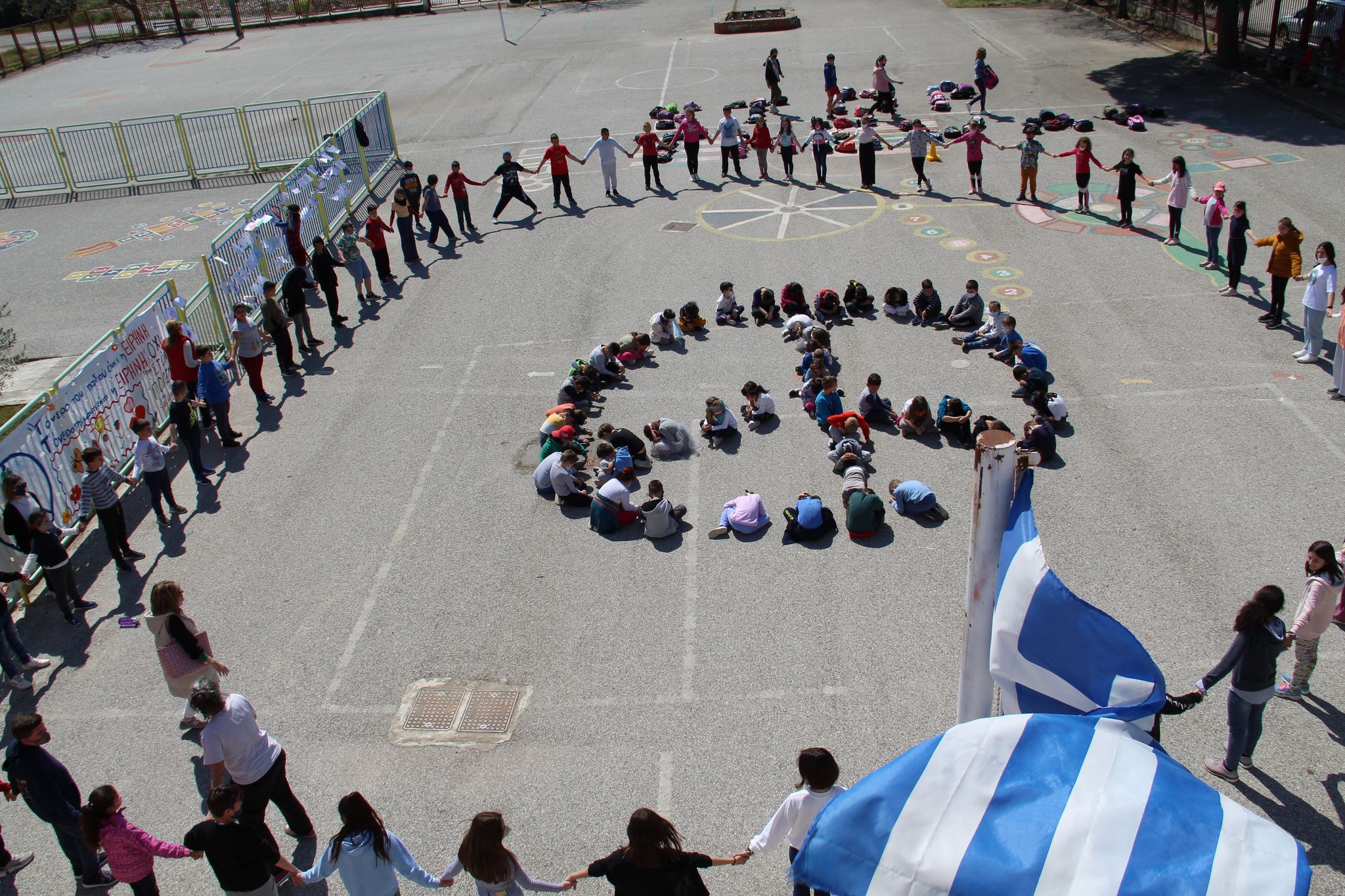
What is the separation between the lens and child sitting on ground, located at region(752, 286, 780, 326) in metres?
17.1

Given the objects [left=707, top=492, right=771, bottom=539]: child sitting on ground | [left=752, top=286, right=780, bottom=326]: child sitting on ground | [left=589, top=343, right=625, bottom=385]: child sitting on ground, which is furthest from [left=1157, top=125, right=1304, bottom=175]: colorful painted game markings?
[left=707, top=492, right=771, bottom=539]: child sitting on ground

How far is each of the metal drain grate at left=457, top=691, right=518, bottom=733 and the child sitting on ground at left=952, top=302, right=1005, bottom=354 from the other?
30.8ft

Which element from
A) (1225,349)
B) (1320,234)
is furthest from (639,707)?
(1320,234)

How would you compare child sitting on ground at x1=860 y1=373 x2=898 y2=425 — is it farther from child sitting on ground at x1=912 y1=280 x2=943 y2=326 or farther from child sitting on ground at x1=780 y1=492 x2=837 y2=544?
child sitting on ground at x1=912 y1=280 x2=943 y2=326

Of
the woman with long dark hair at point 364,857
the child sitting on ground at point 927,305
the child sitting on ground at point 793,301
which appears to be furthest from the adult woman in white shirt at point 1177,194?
the woman with long dark hair at point 364,857

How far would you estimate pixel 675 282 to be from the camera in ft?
61.9

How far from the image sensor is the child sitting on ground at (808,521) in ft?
37.1

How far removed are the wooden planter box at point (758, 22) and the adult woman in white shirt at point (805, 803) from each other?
3894cm

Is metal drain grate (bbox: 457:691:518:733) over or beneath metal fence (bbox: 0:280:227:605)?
beneath

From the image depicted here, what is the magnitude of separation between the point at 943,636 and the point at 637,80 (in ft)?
94.8

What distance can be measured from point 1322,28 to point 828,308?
67.2ft

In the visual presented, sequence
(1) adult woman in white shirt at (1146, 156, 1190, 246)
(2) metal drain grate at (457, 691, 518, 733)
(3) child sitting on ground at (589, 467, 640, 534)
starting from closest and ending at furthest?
(2) metal drain grate at (457, 691, 518, 733) → (3) child sitting on ground at (589, 467, 640, 534) → (1) adult woman in white shirt at (1146, 156, 1190, 246)

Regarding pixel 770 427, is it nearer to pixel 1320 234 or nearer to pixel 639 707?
pixel 639 707

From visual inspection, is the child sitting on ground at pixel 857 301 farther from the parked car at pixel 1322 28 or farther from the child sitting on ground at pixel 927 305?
the parked car at pixel 1322 28
